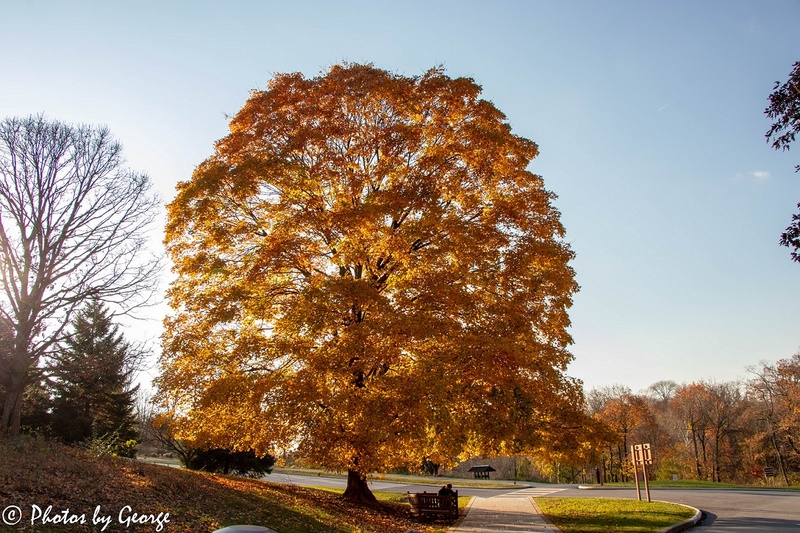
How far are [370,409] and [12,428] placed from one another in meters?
10.7

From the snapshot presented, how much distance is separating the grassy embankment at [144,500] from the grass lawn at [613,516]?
4186 millimetres

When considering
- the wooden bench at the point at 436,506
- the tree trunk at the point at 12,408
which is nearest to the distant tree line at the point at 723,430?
the wooden bench at the point at 436,506

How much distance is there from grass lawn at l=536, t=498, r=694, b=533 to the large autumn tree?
3598 mm

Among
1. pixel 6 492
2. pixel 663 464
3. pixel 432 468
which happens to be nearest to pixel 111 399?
pixel 6 492

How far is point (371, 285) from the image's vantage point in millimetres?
14125

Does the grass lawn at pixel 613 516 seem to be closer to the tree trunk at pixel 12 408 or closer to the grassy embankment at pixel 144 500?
the grassy embankment at pixel 144 500

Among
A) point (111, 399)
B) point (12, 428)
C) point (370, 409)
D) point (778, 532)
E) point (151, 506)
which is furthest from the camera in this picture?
point (111, 399)

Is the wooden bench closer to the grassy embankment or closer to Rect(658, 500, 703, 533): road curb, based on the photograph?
the grassy embankment

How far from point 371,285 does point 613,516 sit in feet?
36.9

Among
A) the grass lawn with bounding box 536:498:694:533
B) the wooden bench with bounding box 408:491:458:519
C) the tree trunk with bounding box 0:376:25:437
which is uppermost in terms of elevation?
the tree trunk with bounding box 0:376:25:437

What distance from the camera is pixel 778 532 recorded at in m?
13.6

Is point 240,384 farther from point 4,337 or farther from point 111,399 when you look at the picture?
point 111,399

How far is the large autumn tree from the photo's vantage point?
12.6 m

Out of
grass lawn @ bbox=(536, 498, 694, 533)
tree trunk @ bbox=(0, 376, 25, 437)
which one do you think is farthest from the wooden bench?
tree trunk @ bbox=(0, 376, 25, 437)
